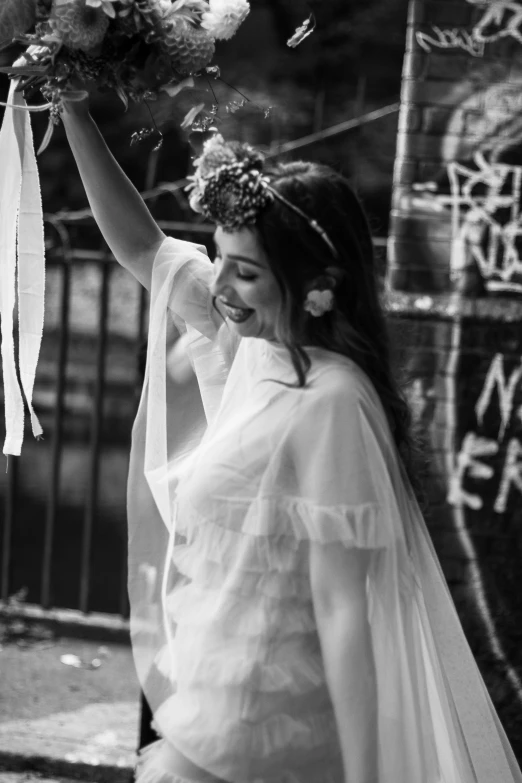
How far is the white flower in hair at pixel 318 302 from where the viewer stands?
2.01m

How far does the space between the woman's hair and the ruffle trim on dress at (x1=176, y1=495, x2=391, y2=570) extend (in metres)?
0.24

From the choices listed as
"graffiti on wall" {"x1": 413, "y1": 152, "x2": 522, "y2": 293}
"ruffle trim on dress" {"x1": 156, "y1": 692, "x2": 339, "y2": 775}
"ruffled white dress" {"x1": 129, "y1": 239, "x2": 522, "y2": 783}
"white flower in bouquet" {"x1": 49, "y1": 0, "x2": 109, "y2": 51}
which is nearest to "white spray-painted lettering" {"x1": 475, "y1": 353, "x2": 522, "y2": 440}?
"graffiti on wall" {"x1": 413, "y1": 152, "x2": 522, "y2": 293}

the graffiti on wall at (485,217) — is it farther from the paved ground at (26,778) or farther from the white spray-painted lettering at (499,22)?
the paved ground at (26,778)

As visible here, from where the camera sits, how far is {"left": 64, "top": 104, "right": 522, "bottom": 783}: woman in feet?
6.30

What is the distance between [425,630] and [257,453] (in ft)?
1.59

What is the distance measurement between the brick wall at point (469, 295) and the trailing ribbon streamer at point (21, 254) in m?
1.65

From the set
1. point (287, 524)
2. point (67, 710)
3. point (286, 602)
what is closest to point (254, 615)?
point (286, 602)

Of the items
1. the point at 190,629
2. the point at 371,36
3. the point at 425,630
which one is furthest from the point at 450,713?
Answer: the point at 371,36

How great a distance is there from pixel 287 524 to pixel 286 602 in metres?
0.14

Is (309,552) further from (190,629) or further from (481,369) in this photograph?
(481,369)

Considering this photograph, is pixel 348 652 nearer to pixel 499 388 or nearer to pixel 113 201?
pixel 113 201

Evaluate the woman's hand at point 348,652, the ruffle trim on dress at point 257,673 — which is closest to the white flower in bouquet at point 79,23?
the woman's hand at point 348,652

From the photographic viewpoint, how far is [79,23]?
2.04m

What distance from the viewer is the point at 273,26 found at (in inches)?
402
